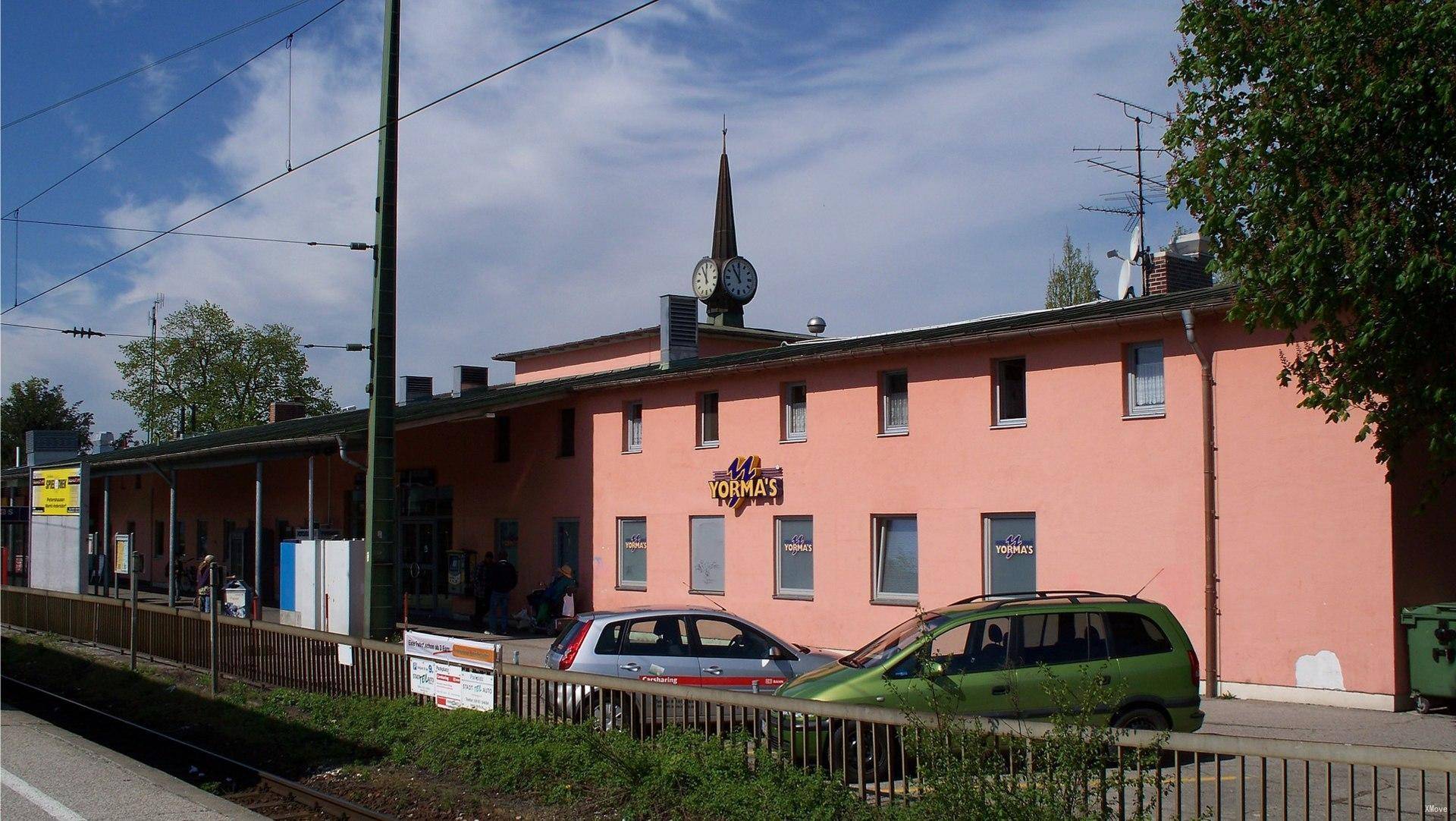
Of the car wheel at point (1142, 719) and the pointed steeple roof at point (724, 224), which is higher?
the pointed steeple roof at point (724, 224)

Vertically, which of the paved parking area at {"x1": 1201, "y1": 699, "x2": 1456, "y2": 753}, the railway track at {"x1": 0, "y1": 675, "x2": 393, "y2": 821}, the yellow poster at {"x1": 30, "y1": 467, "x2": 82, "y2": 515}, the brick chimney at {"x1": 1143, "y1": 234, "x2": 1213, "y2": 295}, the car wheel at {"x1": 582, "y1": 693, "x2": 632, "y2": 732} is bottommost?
the railway track at {"x1": 0, "y1": 675, "x2": 393, "y2": 821}

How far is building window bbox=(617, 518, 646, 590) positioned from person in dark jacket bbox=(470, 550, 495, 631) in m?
2.71

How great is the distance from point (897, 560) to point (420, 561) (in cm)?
1624

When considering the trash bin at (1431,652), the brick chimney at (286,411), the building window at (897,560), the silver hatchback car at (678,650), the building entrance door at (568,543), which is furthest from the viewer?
the brick chimney at (286,411)

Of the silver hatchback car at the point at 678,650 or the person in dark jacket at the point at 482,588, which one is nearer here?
the silver hatchback car at the point at 678,650

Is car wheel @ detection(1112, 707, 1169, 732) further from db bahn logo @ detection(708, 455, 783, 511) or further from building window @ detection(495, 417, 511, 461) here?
building window @ detection(495, 417, 511, 461)

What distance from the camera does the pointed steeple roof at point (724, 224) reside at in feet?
158

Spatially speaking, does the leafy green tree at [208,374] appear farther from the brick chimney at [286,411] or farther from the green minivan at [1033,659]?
the green minivan at [1033,659]

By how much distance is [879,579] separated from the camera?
2122 cm

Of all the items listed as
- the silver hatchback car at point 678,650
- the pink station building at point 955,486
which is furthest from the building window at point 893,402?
the silver hatchback car at point 678,650

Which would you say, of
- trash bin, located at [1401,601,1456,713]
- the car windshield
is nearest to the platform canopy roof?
trash bin, located at [1401,601,1456,713]

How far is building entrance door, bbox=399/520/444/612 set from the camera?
1271 inches

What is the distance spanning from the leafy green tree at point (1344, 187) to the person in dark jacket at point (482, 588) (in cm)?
1776

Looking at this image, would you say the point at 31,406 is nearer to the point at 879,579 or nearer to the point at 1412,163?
the point at 879,579
